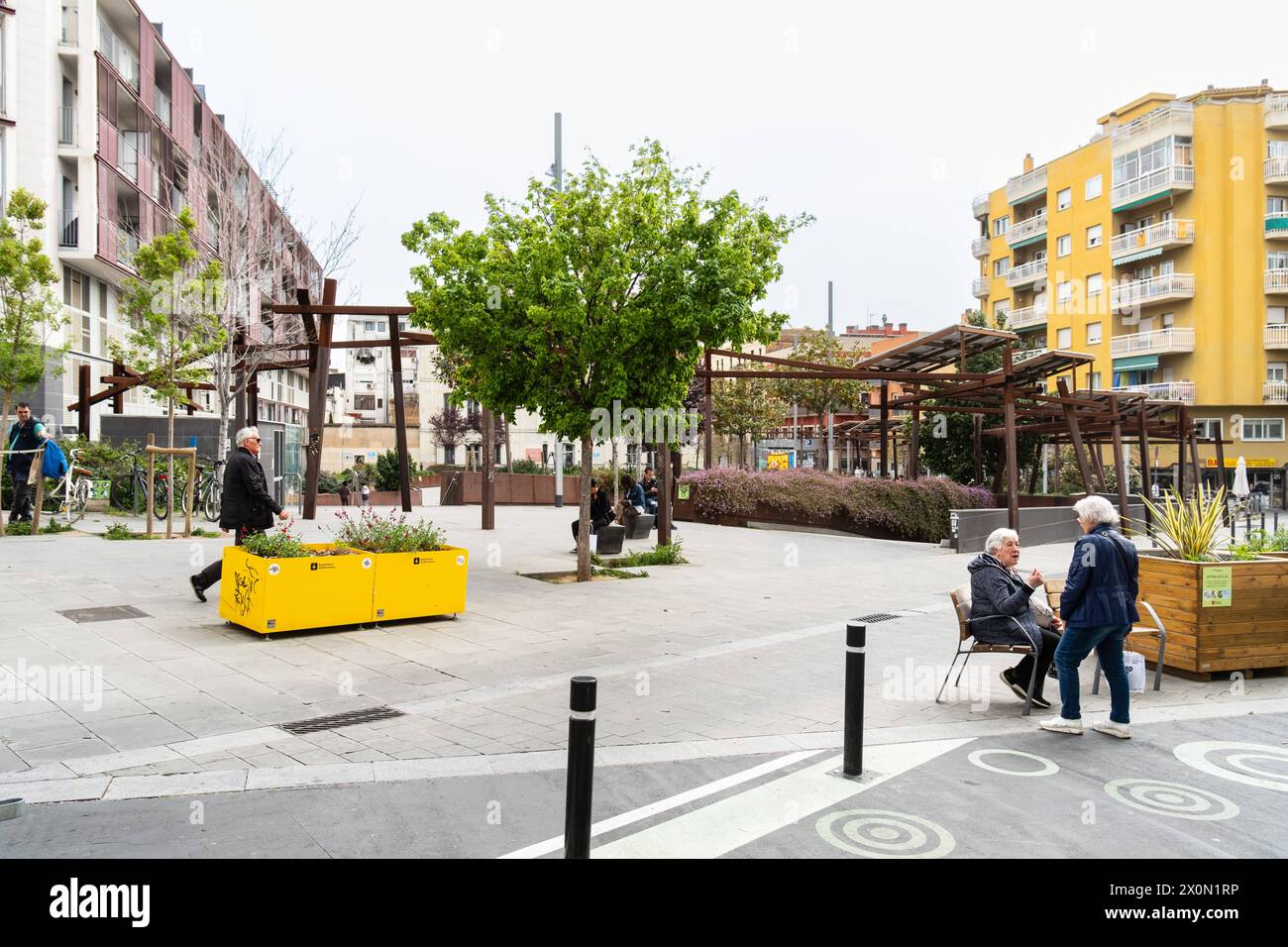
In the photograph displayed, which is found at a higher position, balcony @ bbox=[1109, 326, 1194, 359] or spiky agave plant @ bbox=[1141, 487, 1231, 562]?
balcony @ bbox=[1109, 326, 1194, 359]

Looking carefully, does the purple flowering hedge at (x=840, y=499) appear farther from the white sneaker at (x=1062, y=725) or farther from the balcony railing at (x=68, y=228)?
the balcony railing at (x=68, y=228)

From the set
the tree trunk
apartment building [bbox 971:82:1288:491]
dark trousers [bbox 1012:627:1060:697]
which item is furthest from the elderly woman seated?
apartment building [bbox 971:82:1288:491]

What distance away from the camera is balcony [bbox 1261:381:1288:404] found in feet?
162

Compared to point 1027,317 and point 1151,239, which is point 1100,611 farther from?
point 1027,317

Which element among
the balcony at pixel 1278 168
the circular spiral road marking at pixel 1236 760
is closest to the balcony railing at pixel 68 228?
the circular spiral road marking at pixel 1236 760

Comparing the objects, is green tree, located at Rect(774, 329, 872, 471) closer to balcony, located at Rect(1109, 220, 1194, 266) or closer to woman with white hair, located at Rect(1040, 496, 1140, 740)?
balcony, located at Rect(1109, 220, 1194, 266)

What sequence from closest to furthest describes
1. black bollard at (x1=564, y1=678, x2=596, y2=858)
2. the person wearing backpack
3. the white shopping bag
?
1. black bollard at (x1=564, y1=678, x2=596, y2=858)
2. the white shopping bag
3. the person wearing backpack

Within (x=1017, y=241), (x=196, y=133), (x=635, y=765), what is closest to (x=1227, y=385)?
(x=1017, y=241)

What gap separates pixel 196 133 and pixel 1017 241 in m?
49.9

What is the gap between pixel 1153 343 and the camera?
51.8 meters

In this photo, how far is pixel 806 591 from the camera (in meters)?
13.0

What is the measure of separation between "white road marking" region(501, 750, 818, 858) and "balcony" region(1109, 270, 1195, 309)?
54.4 meters

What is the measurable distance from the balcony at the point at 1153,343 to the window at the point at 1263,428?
202 inches

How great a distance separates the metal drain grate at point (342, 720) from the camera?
5.75 m
